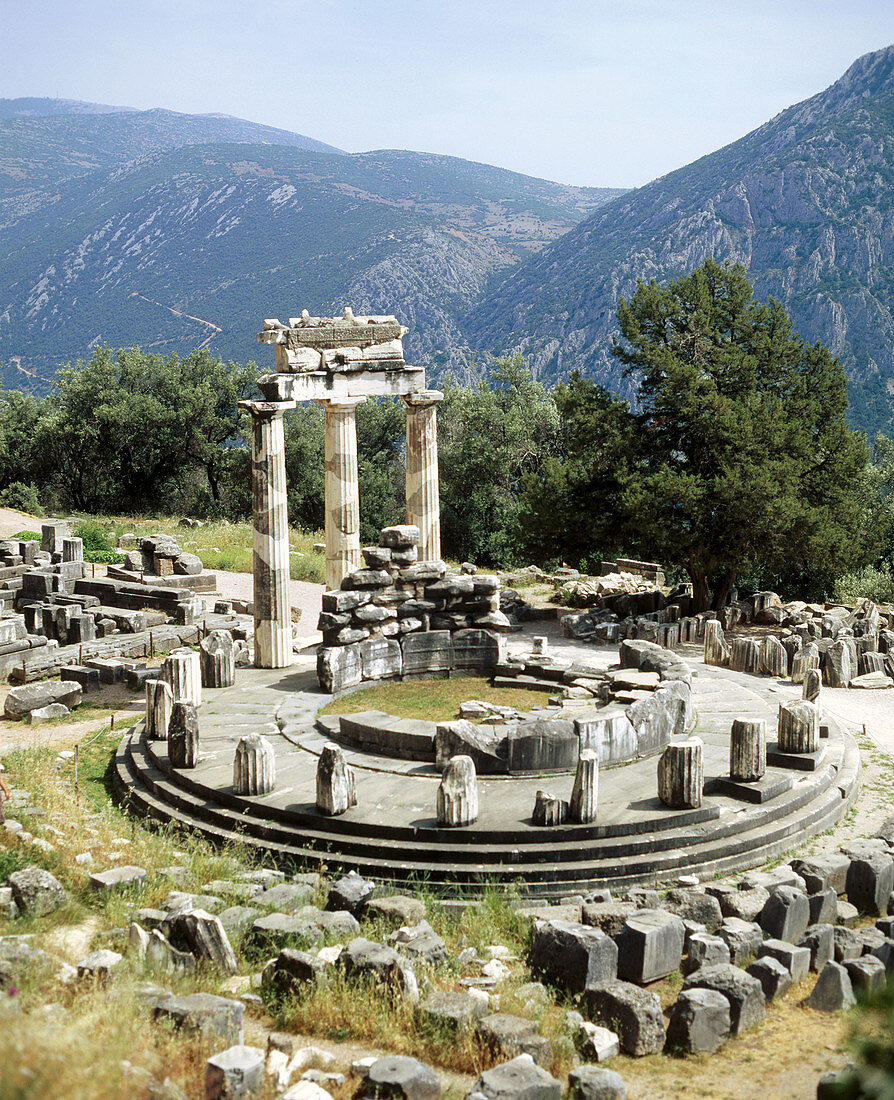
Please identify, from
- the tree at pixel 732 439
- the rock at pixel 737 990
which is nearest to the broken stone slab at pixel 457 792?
the rock at pixel 737 990

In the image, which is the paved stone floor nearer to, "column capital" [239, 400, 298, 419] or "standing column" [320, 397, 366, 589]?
"standing column" [320, 397, 366, 589]

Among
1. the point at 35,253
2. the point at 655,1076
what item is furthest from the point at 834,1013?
the point at 35,253

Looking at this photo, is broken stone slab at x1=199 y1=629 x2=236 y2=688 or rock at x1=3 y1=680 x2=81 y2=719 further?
rock at x1=3 y1=680 x2=81 y2=719

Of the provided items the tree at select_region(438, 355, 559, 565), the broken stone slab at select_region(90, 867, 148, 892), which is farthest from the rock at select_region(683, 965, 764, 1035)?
the tree at select_region(438, 355, 559, 565)

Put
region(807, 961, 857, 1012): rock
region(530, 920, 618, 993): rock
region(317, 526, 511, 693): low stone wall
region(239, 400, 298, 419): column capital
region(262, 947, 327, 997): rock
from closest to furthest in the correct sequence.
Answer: region(807, 961, 857, 1012): rock → region(262, 947, 327, 997): rock → region(530, 920, 618, 993): rock → region(317, 526, 511, 693): low stone wall → region(239, 400, 298, 419): column capital

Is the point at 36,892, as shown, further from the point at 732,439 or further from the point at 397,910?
the point at 732,439

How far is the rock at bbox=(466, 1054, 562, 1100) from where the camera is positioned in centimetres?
661

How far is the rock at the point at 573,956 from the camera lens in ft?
28.7

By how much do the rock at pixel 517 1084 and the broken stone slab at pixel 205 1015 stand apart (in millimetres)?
1841

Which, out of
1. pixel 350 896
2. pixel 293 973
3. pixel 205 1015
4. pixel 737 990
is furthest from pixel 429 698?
pixel 205 1015

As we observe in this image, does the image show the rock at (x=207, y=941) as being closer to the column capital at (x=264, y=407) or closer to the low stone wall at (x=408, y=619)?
the low stone wall at (x=408, y=619)

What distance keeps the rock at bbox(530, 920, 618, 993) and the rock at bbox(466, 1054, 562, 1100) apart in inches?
70.4

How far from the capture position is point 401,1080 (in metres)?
6.84

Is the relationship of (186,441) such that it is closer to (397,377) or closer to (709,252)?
(397,377)
